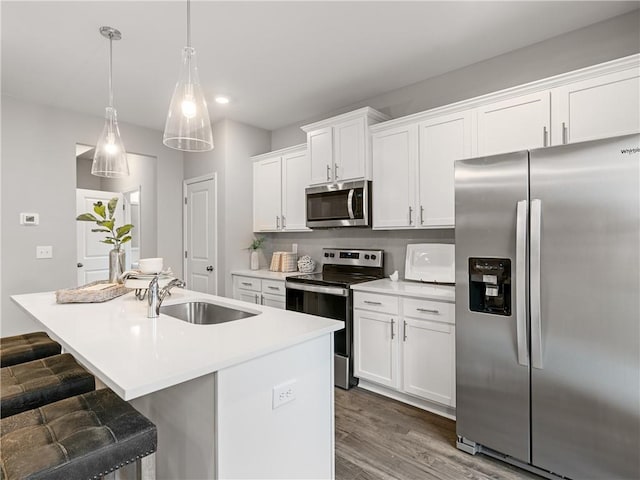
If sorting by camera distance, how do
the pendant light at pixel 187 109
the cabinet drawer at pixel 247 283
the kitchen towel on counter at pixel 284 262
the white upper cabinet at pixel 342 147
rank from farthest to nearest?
the kitchen towel on counter at pixel 284 262 → the cabinet drawer at pixel 247 283 → the white upper cabinet at pixel 342 147 → the pendant light at pixel 187 109

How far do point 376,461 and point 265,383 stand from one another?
1136mm

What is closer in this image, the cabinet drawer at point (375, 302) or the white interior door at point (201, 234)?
the cabinet drawer at point (375, 302)

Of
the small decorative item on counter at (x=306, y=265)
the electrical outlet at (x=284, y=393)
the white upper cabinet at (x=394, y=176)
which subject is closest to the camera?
the electrical outlet at (x=284, y=393)

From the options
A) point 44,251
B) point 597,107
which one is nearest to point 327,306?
point 597,107

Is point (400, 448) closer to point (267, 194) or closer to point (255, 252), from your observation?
point (255, 252)

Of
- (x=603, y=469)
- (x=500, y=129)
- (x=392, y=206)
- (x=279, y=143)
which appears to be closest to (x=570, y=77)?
(x=500, y=129)

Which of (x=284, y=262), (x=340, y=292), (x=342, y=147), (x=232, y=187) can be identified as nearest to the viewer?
(x=340, y=292)

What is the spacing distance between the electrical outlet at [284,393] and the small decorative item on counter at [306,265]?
2.56 m

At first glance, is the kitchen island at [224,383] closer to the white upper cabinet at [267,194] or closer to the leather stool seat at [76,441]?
the leather stool seat at [76,441]

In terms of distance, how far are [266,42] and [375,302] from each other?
6.98ft

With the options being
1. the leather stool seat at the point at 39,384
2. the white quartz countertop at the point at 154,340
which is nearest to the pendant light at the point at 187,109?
the white quartz countertop at the point at 154,340

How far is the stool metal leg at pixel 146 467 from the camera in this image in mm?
1289

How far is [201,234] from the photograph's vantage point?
178 inches

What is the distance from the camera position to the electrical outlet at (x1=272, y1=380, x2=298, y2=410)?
1.43m
